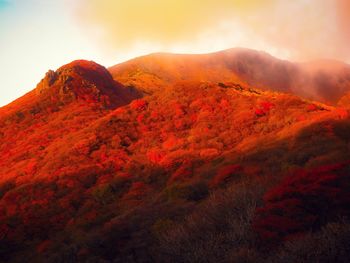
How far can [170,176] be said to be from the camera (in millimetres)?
35656

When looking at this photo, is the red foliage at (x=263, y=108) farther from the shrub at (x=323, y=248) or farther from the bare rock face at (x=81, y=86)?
the shrub at (x=323, y=248)

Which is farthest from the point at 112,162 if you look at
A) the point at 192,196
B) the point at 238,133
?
the point at 192,196

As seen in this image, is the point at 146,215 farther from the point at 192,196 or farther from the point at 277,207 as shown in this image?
the point at 277,207

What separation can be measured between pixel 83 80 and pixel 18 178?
35.9 metres

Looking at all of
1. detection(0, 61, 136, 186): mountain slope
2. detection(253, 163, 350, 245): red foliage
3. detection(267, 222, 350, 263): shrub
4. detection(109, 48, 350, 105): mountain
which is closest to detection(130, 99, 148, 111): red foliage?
detection(0, 61, 136, 186): mountain slope

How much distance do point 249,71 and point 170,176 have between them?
104 m

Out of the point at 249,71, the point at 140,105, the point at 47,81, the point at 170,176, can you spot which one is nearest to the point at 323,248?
the point at 170,176

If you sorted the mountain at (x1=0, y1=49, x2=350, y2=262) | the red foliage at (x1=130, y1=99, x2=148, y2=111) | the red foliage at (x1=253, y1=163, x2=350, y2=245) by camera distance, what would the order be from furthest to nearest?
the red foliage at (x1=130, y1=99, x2=148, y2=111) → the mountain at (x1=0, y1=49, x2=350, y2=262) → the red foliage at (x1=253, y1=163, x2=350, y2=245)

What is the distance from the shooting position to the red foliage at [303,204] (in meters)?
13.2

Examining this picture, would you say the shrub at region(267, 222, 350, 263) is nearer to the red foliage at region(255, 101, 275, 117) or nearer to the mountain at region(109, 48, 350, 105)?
the red foliage at region(255, 101, 275, 117)

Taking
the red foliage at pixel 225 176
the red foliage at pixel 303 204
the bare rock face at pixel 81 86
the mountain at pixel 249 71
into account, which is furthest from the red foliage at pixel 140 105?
the mountain at pixel 249 71

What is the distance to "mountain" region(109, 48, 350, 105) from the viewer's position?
122850mm

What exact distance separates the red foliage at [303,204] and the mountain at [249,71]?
9618cm

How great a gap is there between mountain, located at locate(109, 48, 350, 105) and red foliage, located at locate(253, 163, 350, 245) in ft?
316
